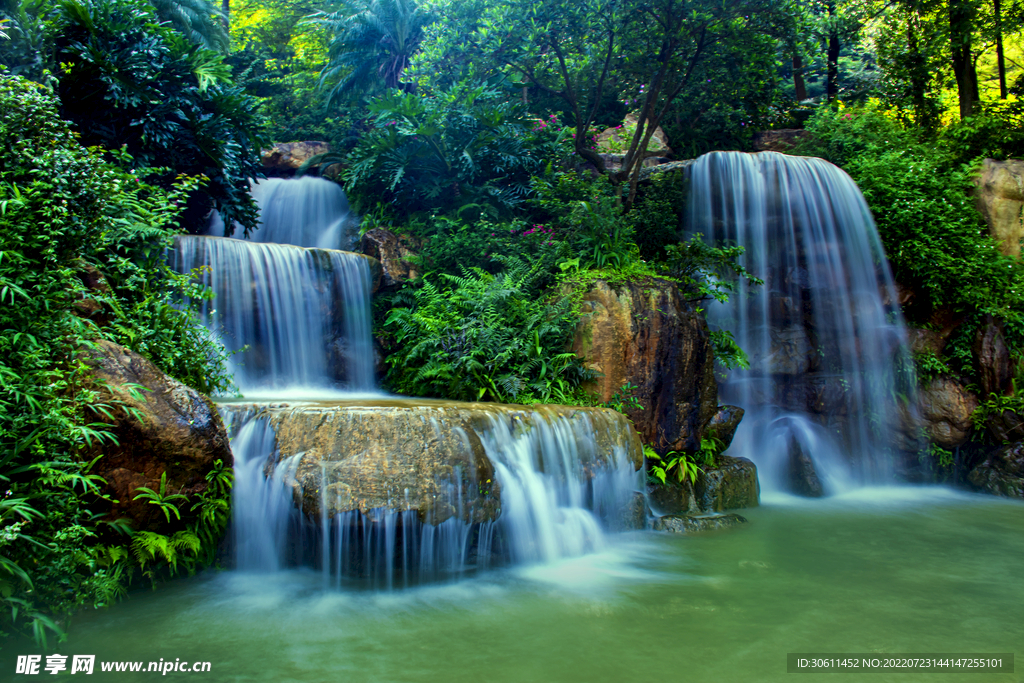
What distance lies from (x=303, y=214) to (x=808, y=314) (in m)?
9.77

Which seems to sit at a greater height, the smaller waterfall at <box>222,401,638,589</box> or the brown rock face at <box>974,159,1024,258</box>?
the brown rock face at <box>974,159,1024,258</box>

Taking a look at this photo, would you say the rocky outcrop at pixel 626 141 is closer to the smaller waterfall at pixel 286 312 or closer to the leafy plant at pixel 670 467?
the smaller waterfall at pixel 286 312

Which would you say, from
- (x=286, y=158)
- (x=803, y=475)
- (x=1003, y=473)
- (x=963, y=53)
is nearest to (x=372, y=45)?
(x=286, y=158)

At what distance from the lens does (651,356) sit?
7227mm

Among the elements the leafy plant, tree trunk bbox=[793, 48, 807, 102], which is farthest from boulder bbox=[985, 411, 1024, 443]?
tree trunk bbox=[793, 48, 807, 102]

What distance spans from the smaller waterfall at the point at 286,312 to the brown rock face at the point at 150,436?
271 cm

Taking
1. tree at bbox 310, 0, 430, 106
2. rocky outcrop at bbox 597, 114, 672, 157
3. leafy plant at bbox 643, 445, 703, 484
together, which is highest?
tree at bbox 310, 0, 430, 106

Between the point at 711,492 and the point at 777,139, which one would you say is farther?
the point at 777,139

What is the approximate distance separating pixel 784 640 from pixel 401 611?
249 centimetres

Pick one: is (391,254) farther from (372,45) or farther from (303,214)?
(372,45)

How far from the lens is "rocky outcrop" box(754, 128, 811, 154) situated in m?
13.6

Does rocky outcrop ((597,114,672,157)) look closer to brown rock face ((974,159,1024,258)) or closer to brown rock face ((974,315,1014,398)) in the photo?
brown rock face ((974,159,1024,258))

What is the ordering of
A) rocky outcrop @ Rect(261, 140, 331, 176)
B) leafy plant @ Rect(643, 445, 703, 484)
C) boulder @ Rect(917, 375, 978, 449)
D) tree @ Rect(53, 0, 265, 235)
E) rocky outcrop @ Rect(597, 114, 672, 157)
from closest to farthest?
leafy plant @ Rect(643, 445, 703, 484)
tree @ Rect(53, 0, 265, 235)
boulder @ Rect(917, 375, 978, 449)
rocky outcrop @ Rect(597, 114, 672, 157)
rocky outcrop @ Rect(261, 140, 331, 176)

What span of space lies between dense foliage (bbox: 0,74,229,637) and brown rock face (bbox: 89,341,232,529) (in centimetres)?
10
